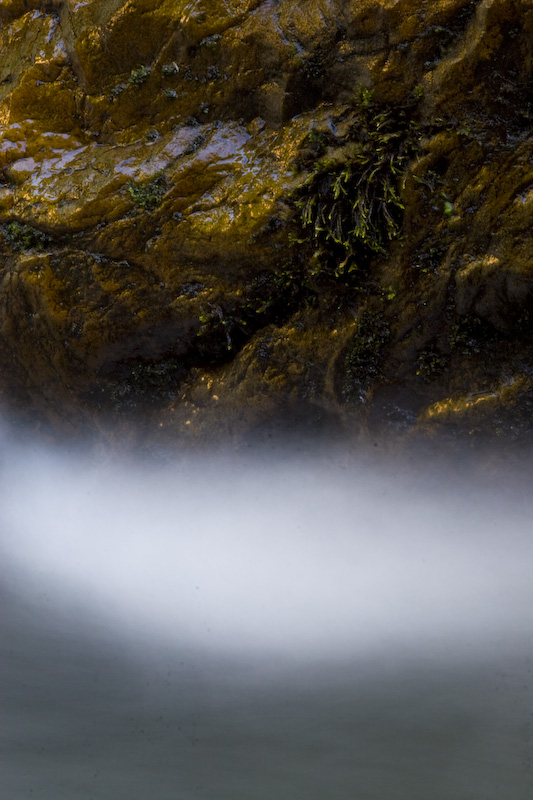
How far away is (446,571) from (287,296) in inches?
76.4

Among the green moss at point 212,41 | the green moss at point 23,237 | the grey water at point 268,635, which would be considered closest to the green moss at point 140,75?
the green moss at point 212,41

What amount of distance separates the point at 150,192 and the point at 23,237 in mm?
921

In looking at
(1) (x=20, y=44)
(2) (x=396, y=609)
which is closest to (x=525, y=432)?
(2) (x=396, y=609)

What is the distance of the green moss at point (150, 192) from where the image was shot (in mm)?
3588

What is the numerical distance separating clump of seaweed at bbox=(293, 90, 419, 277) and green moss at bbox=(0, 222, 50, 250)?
1690 mm

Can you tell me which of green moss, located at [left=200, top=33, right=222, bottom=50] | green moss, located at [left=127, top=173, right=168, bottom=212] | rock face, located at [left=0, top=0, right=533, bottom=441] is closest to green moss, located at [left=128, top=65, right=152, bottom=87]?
rock face, located at [left=0, top=0, right=533, bottom=441]

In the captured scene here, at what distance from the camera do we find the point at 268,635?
373cm

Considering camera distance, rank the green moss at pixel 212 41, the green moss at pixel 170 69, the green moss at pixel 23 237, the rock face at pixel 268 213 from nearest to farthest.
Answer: the rock face at pixel 268 213, the green moss at pixel 212 41, the green moss at pixel 170 69, the green moss at pixel 23 237

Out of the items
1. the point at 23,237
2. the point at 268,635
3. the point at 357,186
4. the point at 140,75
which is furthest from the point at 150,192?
the point at 268,635

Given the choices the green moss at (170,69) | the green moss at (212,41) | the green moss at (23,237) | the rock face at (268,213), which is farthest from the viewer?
the green moss at (23,237)

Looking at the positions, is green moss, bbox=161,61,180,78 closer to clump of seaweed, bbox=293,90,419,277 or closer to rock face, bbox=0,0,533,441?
rock face, bbox=0,0,533,441

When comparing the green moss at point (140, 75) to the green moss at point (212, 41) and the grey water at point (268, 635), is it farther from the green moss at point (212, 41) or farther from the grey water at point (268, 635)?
the grey water at point (268, 635)

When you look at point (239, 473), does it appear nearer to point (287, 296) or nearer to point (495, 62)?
point (287, 296)

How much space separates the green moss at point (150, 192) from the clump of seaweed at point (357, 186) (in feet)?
2.83
